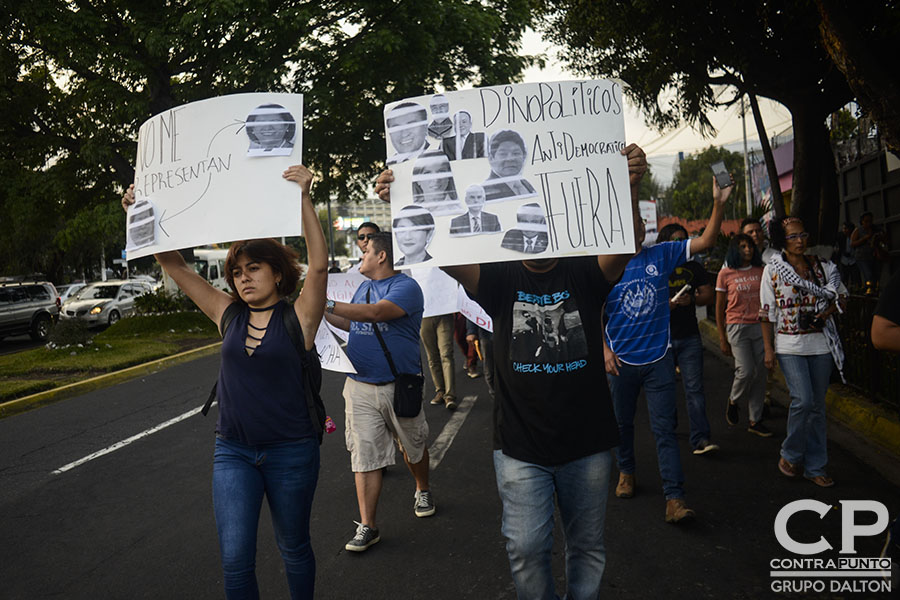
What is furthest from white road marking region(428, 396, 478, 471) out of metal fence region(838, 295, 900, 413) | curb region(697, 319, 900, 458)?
metal fence region(838, 295, 900, 413)

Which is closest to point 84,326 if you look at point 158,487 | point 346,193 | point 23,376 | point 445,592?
point 23,376

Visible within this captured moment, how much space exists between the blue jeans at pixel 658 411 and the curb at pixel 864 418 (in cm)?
220

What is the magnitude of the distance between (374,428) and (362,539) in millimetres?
661

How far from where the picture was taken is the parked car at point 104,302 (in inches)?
933

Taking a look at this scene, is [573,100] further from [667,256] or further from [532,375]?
[667,256]

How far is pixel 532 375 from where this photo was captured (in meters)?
2.80

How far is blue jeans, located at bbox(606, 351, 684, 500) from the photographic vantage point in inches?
174

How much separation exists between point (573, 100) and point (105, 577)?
142 inches

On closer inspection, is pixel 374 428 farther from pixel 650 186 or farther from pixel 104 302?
pixel 650 186

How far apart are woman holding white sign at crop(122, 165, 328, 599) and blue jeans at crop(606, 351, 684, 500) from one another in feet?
7.56

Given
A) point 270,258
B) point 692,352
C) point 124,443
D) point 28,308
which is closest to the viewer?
point 270,258

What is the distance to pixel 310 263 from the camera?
3080mm

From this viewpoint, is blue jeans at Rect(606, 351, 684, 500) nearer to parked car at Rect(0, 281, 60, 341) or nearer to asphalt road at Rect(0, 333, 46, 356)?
asphalt road at Rect(0, 333, 46, 356)

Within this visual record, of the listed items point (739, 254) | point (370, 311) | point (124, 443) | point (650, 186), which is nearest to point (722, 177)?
point (370, 311)
